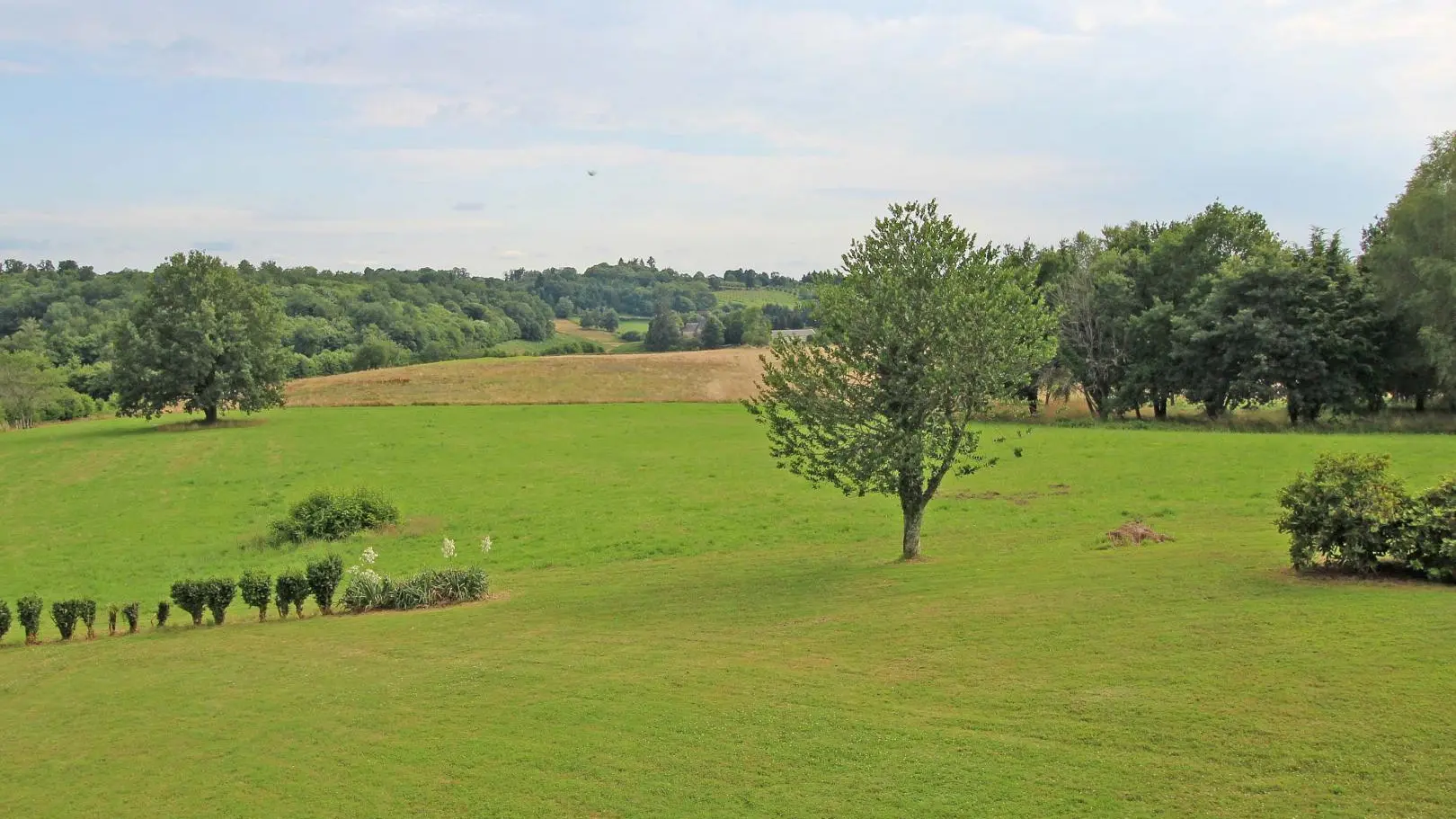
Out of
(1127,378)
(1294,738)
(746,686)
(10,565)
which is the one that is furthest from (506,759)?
(1127,378)

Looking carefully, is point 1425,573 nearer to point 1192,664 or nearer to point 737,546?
point 1192,664

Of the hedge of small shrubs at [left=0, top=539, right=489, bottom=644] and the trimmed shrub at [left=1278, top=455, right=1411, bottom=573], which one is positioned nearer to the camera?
the trimmed shrub at [left=1278, top=455, right=1411, bottom=573]

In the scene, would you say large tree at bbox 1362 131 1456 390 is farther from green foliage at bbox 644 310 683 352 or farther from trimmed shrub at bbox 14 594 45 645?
green foliage at bbox 644 310 683 352

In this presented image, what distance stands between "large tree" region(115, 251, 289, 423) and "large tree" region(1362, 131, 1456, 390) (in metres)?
72.7

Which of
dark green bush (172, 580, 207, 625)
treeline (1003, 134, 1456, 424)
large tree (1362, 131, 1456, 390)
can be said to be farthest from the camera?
treeline (1003, 134, 1456, 424)

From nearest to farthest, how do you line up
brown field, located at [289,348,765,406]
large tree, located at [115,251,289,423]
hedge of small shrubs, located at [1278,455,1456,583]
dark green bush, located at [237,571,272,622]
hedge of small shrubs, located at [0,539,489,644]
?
hedge of small shrubs, located at [1278,455,1456,583]
hedge of small shrubs, located at [0,539,489,644]
dark green bush, located at [237,571,272,622]
large tree, located at [115,251,289,423]
brown field, located at [289,348,765,406]

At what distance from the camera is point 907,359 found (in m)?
24.4

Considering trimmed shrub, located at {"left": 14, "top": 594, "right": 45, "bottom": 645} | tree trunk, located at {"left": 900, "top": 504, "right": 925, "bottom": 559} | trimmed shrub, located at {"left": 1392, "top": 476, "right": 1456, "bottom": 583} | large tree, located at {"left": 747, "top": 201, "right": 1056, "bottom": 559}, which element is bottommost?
trimmed shrub, located at {"left": 14, "top": 594, "right": 45, "bottom": 645}

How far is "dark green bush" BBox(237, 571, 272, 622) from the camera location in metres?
22.9

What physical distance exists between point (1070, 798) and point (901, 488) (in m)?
15.0

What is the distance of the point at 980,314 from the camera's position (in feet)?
78.8

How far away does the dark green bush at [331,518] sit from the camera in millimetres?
36750

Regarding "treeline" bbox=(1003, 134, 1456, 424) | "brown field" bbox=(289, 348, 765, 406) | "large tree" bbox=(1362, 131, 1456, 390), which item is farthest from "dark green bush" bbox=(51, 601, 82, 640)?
"brown field" bbox=(289, 348, 765, 406)

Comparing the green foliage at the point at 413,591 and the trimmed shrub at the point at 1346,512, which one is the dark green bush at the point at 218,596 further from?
the trimmed shrub at the point at 1346,512
